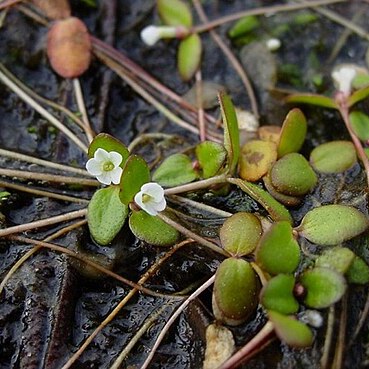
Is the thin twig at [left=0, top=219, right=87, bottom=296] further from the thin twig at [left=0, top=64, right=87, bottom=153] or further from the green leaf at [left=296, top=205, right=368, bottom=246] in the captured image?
the green leaf at [left=296, top=205, right=368, bottom=246]

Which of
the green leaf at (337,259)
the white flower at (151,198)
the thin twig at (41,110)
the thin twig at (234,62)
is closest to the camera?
the green leaf at (337,259)

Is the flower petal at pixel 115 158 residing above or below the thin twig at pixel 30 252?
above

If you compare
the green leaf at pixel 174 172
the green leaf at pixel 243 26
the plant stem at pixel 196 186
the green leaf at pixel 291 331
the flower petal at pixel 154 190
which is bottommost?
the green leaf at pixel 291 331

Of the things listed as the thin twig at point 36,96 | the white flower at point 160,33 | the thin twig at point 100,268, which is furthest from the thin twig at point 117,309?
the white flower at point 160,33

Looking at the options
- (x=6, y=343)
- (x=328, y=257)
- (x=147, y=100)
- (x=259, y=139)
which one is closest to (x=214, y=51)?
(x=147, y=100)

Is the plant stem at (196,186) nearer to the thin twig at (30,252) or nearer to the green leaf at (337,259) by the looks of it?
the thin twig at (30,252)

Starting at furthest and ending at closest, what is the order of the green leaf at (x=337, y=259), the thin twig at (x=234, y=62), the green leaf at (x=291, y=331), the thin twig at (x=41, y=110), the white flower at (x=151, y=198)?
the thin twig at (x=234, y=62)
the thin twig at (x=41, y=110)
the white flower at (x=151, y=198)
the green leaf at (x=337, y=259)
the green leaf at (x=291, y=331)
